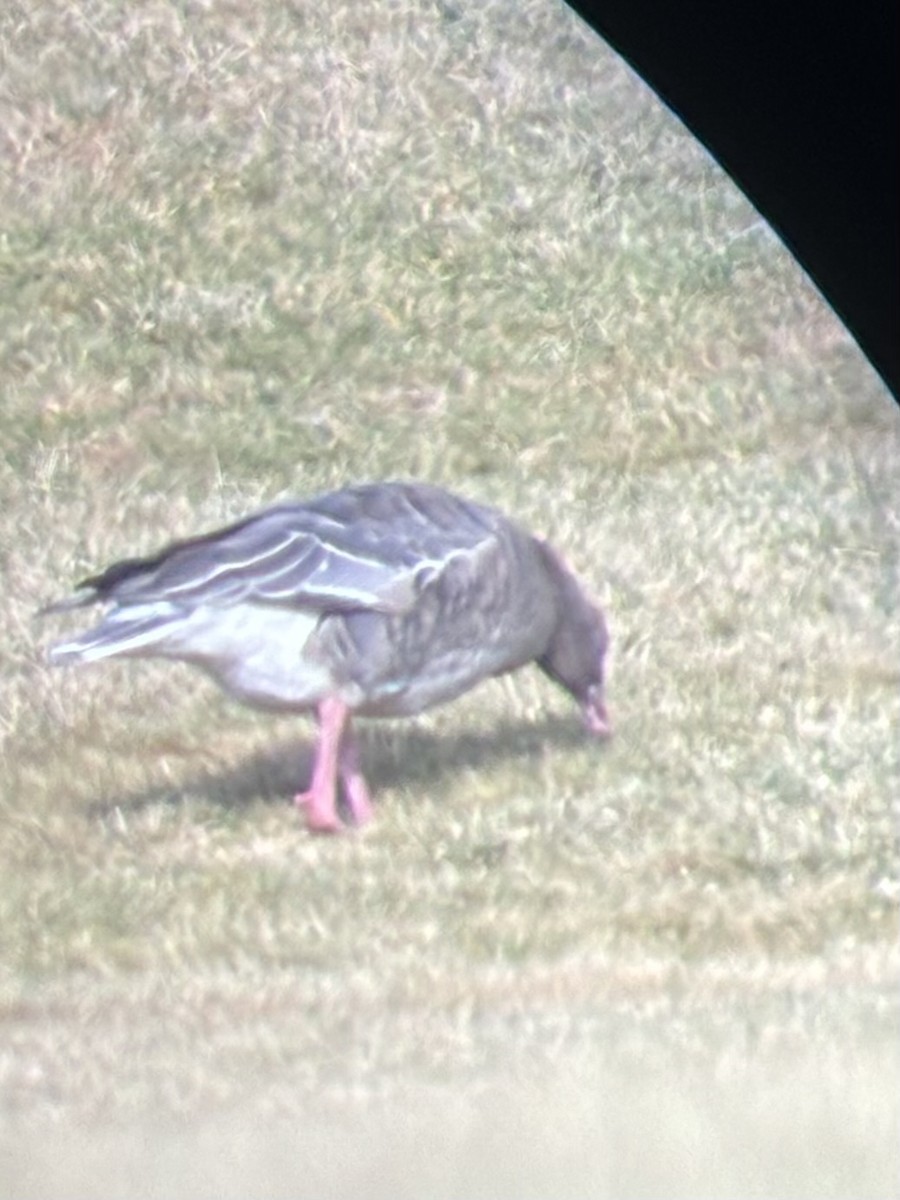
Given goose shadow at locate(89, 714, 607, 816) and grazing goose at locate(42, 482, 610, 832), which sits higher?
grazing goose at locate(42, 482, 610, 832)

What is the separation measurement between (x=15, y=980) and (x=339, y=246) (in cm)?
76

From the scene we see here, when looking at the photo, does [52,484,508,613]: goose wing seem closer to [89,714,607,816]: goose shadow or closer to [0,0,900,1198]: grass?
[0,0,900,1198]: grass

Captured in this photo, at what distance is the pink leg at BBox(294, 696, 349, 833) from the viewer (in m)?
2.06

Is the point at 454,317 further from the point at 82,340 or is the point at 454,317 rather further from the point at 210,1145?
the point at 210,1145

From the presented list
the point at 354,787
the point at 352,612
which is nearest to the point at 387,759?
the point at 354,787

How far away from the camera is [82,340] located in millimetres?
2100

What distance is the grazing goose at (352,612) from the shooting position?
2047 millimetres

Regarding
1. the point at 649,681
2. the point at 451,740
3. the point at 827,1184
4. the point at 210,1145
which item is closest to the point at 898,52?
the point at 649,681

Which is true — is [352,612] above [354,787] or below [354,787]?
above

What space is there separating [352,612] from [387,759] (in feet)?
0.47

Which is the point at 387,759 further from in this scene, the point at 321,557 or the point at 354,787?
the point at 321,557

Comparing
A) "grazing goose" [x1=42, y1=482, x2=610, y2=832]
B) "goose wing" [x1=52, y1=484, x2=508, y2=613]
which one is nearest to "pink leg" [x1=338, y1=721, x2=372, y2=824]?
"grazing goose" [x1=42, y1=482, x2=610, y2=832]

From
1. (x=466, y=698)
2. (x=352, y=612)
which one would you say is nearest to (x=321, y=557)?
(x=352, y=612)

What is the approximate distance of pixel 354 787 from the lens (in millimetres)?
2072
